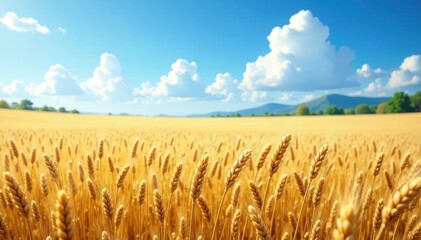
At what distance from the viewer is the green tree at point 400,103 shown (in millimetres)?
63656

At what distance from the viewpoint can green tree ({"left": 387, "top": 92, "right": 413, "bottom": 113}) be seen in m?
63.7

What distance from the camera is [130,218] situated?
2.05 m

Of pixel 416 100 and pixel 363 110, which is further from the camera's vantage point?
pixel 363 110

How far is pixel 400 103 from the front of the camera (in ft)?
210

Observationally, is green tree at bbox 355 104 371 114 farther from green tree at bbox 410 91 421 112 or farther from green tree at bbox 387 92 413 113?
green tree at bbox 387 92 413 113

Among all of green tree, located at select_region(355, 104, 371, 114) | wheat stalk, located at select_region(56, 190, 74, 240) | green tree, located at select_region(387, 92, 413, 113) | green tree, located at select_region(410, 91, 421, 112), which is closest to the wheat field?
wheat stalk, located at select_region(56, 190, 74, 240)

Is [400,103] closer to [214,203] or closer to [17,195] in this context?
[214,203]

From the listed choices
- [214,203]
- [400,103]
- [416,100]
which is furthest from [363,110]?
[214,203]

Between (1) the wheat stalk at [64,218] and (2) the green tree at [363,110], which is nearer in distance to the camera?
(1) the wheat stalk at [64,218]

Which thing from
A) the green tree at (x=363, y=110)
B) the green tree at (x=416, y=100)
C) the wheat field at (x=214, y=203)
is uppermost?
the green tree at (x=416, y=100)

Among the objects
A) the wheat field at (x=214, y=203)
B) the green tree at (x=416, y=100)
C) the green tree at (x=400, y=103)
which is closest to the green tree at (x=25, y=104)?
the wheat field at (x=214, y=203)

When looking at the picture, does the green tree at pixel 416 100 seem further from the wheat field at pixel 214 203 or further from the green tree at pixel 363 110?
the wheat field at pixel 214 203

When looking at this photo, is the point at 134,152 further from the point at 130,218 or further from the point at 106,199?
the point at 106,199

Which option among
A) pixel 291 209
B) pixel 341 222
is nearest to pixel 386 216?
pixel 341 222
